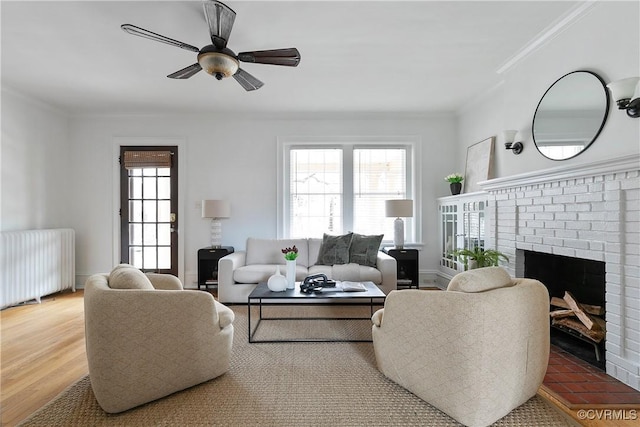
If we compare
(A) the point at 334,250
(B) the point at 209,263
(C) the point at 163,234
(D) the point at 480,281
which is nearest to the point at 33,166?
(C) the point at 163,234

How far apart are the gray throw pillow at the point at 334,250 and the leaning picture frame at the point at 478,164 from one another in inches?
70.1

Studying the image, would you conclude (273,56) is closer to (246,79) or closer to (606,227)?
(246,79)

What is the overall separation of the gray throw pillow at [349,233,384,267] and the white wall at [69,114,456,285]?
113 cm

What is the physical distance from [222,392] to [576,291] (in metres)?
3.00

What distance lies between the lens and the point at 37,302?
4.08 meters

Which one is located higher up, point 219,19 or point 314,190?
point 219,19

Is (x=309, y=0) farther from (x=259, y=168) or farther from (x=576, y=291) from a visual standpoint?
(x=576, y=291)

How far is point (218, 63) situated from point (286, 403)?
7.92 feet

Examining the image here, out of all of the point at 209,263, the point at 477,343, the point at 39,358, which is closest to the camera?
the point at 477,343

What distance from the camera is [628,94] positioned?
2008 mm

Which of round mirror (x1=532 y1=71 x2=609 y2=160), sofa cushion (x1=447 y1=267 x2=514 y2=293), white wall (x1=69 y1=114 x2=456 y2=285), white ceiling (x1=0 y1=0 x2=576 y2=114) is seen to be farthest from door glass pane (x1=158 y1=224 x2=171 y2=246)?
round mirror (x1=532 y1=71 x2=609 y2=160)

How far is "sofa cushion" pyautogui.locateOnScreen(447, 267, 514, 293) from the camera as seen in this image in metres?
1.75

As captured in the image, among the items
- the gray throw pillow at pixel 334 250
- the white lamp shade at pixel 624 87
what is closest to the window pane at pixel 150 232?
the gray throw pillow at pixel 334 250

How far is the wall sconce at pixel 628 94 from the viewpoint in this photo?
6.50ft
